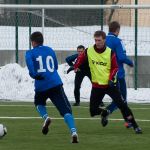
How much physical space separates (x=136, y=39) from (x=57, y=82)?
13.8m

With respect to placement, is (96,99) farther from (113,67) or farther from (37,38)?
(37,38)

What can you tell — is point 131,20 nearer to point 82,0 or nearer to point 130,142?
point 82,0

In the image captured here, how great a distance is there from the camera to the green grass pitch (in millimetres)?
12398

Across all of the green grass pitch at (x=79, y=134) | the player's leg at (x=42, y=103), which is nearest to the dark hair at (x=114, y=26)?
the green grass pitch at (x=79, y=134)

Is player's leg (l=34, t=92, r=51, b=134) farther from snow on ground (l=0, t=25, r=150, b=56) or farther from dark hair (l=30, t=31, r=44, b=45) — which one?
snow on ground (l=0, t=25, r=150, b=56)

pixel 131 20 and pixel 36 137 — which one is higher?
pixel 131 20

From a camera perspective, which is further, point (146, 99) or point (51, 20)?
point (51, 20)

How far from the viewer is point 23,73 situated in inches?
1011

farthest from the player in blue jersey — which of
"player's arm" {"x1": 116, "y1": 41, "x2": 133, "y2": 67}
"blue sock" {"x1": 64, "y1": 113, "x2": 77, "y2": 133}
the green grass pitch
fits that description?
"player's arm" {"x1": 116, "y1": 41, "x2": 133, "y2": 67}

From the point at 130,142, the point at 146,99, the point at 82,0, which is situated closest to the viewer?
the point at 130,142

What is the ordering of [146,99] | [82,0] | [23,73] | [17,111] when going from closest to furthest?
[17,111], [146,99], [23,73], [82,0]

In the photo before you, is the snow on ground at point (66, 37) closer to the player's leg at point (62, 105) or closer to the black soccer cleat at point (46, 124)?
the black soccer cleat at point (46, 124)

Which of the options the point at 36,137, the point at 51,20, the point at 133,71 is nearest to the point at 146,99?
the point at 133,71

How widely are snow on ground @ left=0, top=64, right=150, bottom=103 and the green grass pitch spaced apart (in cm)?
487
